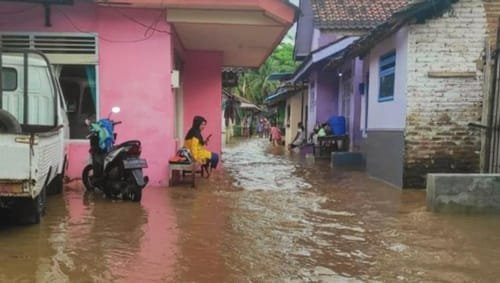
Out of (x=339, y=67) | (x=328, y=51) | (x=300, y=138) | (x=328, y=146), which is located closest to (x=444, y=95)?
(x=328, y=51)

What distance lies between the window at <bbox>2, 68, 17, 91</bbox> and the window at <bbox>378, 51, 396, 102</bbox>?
23.4 ft

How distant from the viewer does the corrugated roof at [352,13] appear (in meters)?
14.4

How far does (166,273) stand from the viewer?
4.68 metres

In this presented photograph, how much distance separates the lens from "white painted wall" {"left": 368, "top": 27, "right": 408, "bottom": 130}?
1025cm

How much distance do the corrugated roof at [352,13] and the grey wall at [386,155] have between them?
3326 mm

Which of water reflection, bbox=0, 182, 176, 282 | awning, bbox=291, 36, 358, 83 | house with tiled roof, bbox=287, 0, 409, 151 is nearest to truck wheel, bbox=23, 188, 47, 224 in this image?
water reflection, bbox=0, 182, 176, 282

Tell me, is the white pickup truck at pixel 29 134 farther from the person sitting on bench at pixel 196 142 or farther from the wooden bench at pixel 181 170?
the person sitting on bench at pixel 196 142

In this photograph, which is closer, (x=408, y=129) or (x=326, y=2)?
(x=408, y=129)

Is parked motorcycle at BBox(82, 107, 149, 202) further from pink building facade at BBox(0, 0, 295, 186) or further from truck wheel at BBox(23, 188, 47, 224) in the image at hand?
truck wheel at BBox(23, 188, 47, 224)

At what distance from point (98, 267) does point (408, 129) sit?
6.94 meters

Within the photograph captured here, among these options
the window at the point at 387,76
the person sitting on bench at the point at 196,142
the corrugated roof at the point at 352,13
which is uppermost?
the corrugated roof at the point at 352,13

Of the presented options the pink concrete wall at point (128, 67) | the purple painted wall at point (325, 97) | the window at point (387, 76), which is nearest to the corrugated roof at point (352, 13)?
the window at point (387, 76)

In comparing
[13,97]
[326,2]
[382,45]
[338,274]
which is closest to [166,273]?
[338,274]

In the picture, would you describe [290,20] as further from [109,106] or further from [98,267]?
[98,267]
